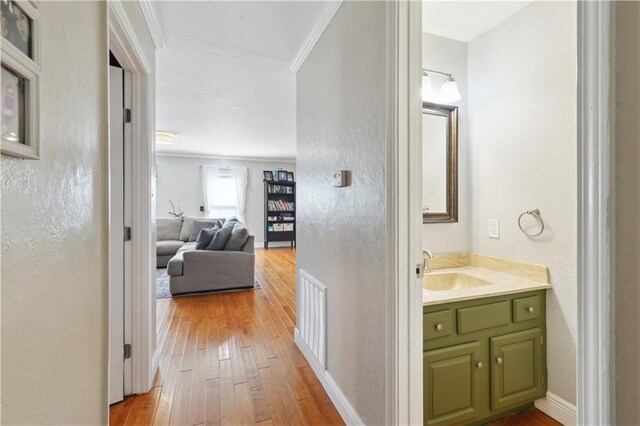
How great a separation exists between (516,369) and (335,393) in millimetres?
1009

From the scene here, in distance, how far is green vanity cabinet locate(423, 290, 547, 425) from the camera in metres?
1.35

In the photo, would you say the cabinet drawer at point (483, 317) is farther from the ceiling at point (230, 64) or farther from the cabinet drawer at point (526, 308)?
the ceiling at point (230, 64)

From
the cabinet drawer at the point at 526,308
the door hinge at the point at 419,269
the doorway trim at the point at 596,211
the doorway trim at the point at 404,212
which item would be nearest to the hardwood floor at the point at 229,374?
the doorway trim at the point at 404,212

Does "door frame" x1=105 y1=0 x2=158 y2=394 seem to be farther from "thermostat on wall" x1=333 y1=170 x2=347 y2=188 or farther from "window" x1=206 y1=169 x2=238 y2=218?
"window" x1=206 y1=169 x2=238 y2=218

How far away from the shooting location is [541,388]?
1.61 meters

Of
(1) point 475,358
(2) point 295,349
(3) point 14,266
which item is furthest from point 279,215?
(3) point 14,266

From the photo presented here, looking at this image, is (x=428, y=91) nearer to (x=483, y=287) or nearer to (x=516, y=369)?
(x=483, y=287)

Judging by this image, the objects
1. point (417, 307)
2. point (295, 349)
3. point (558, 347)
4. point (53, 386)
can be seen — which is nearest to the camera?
point (53, 386)

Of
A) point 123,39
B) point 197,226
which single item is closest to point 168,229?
point 197,226

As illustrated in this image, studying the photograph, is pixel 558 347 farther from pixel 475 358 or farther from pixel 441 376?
pixel 441 376

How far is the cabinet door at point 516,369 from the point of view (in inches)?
58.2

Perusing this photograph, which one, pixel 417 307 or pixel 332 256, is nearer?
pixel 417 307

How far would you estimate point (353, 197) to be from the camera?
1.50 metres

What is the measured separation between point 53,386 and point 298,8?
2069 mm
